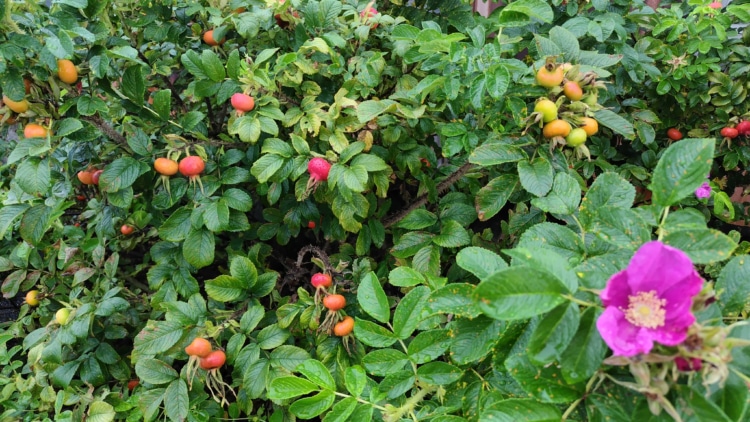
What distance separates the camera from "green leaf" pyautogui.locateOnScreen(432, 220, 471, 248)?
3.50 feet

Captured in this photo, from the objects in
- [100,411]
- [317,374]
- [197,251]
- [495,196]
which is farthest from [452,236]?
[100,411]

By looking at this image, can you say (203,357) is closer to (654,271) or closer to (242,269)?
(242,269)

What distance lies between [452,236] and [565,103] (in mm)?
394

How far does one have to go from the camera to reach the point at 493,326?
1.78ft

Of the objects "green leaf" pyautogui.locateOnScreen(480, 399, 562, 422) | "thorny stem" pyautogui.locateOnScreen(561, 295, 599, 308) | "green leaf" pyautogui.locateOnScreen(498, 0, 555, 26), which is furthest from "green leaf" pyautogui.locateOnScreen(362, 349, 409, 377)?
"green leaf" pyautogui.locateOnScreen(498, 0, 555, 26)

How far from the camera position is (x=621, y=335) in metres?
0.37

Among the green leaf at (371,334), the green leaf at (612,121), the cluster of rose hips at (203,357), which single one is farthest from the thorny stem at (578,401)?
the cluster of rose hips at (203,357)

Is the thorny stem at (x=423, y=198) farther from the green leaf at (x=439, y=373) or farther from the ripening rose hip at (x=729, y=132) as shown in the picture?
the ripening rose hip at (x=729, y=132)

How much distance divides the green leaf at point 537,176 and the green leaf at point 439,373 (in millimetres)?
327

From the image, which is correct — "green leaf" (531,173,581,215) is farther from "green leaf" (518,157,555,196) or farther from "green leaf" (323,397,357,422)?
"green leaf" (323,397,357,422)

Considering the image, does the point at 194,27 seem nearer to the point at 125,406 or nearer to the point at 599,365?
the point at 125,406

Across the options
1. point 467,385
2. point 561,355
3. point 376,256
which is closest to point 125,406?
point 376,256

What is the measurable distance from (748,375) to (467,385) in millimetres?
352

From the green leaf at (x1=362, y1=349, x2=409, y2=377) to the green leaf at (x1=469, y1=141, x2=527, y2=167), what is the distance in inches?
14.2
